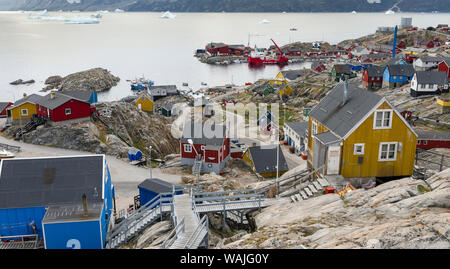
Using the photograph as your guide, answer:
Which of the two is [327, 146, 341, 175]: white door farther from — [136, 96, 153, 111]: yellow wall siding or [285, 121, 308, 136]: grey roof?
[136, 96, 153, 111]: yellow wall siding

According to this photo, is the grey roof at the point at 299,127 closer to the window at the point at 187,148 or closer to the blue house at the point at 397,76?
the window at the point at 187,148

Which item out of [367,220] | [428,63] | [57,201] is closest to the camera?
[367,220]

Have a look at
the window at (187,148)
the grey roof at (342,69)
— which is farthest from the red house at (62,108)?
the grey roof at (342,69)

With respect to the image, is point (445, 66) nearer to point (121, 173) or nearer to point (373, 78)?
point (373, 78)

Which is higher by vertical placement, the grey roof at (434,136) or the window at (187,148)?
the grey roof at (434,136)

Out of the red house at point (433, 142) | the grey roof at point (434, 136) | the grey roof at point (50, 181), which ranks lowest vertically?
the red house at point (433, 142)

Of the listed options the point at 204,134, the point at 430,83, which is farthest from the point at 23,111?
the point at 430,83

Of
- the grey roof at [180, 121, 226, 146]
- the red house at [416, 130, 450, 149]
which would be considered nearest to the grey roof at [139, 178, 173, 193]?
the grey roof at [180, 121, 226, 146]
